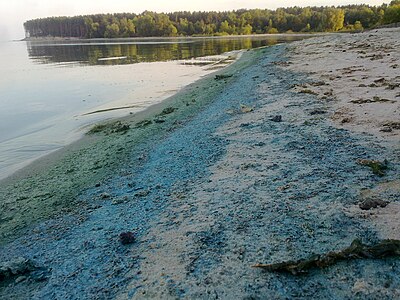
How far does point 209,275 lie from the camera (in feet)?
12.1

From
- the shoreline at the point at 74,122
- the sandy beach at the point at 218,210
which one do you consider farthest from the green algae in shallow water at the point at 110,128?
the sandy beach at the point at 218,210

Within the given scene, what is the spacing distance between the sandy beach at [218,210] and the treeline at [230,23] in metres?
116

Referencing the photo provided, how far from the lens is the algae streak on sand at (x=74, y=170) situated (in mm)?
6645

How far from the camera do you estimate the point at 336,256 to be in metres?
3.62

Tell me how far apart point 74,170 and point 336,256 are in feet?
23.2

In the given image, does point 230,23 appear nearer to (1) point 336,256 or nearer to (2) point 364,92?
(2) point 364,92

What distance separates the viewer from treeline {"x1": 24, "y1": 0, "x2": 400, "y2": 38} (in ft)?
392

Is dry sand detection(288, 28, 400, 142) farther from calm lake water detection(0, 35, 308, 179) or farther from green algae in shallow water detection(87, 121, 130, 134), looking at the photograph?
calm lake water detection(0, 35, 308, 179)

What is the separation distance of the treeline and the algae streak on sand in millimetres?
114010

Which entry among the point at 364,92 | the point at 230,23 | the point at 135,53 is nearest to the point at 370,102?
the point at 364,92

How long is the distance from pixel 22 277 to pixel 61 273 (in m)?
0.54

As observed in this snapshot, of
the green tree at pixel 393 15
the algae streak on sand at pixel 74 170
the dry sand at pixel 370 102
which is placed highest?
the green tree at pixel 393 15

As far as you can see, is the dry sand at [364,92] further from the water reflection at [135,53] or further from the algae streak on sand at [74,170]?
the water reflection at [135,53]

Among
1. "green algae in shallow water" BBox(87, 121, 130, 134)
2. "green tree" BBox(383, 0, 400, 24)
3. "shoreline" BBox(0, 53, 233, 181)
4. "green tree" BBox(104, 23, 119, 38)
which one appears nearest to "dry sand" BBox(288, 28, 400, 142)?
"green algae in shallow water" BBox(87, 121, 130, 134)
